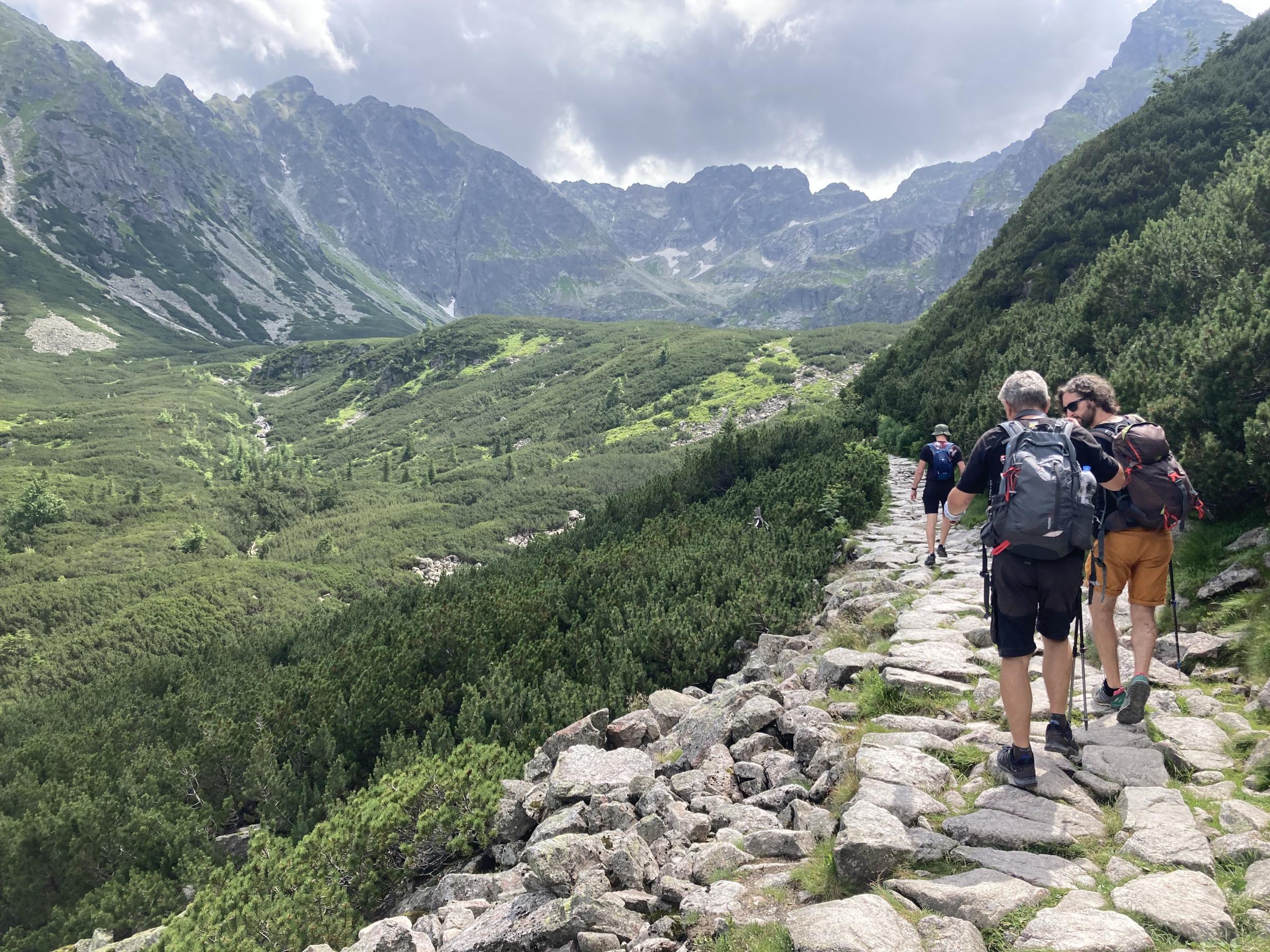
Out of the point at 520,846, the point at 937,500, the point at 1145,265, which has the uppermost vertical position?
the point at 1145,265

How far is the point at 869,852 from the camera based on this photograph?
130 inches

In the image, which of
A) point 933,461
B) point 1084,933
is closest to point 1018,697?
point 1084,933

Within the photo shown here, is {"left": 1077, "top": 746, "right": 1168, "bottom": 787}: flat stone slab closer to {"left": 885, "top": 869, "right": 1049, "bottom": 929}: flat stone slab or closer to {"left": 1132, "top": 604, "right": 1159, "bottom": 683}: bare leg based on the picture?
{"left": 1132, "top": 604, "right": 1159, "bottom": 683}: bare leg

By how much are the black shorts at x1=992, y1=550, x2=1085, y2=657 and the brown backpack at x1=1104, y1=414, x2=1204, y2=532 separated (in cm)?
122

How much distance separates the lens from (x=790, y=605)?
386 inches

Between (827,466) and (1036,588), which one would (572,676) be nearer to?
(1036,588)

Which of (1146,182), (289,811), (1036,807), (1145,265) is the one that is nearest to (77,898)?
(289,811)

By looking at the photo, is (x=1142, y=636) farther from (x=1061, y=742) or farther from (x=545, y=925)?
(x=545, y=925)

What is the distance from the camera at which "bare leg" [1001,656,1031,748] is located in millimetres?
4004

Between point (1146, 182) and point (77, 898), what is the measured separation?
32.8 meters

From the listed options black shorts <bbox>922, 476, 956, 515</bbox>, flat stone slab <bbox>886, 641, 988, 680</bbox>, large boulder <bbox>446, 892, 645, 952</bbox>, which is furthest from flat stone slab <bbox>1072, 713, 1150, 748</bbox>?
black shorts <bbox>922, 476, 956, 515</bbox>

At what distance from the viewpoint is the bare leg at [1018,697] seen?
4004 mm

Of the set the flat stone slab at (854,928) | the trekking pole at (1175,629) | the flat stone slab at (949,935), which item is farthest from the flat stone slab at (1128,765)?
the flat stone slab at (854,928)

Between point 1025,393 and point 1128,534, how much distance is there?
67.6 inches
